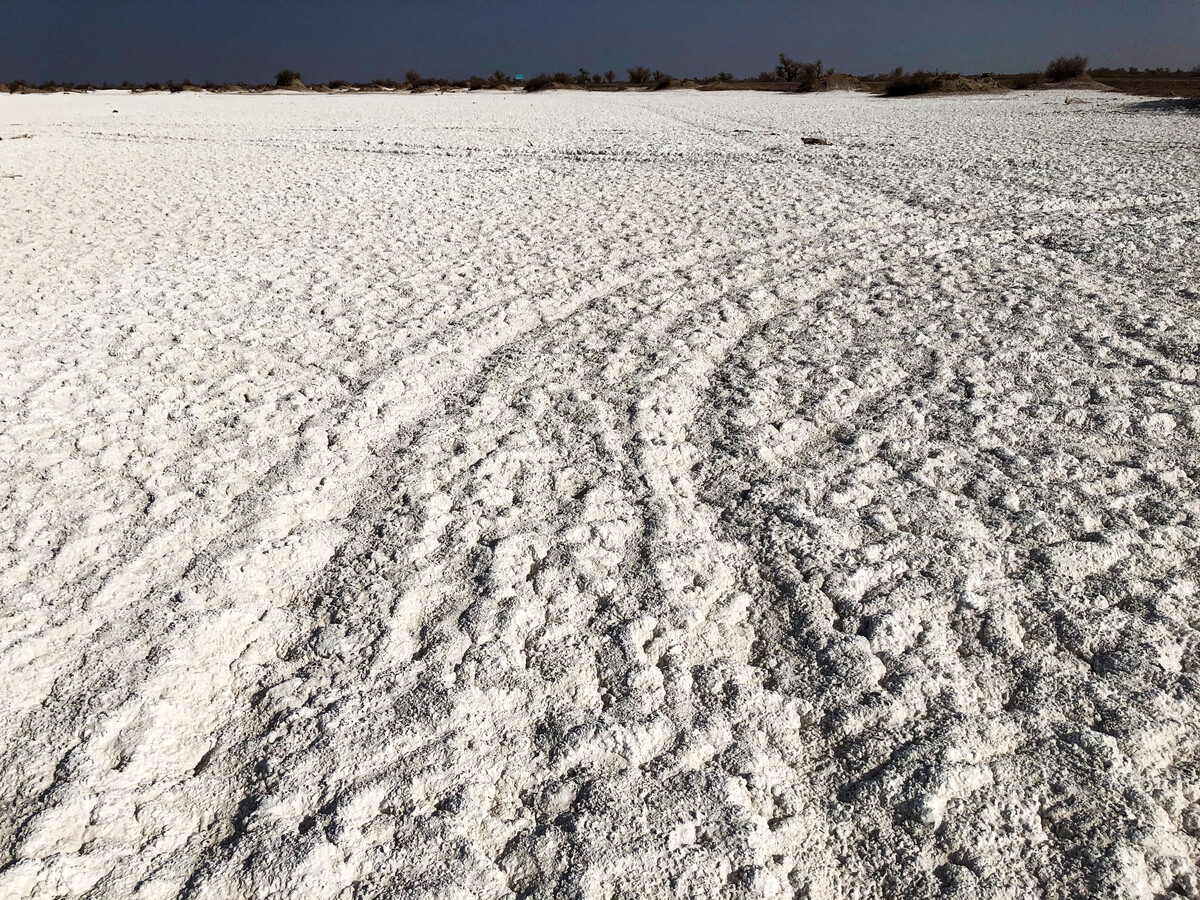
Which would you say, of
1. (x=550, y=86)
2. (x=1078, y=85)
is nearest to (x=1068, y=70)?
(x=1078, y=85)

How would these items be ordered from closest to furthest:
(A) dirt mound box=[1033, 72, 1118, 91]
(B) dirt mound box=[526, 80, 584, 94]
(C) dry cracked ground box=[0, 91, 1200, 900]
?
1. (C) dry cracked ground box=[0, 91, 1200, 900]
2. (A) dirt mound box=[1033, 72, 1118, 91]
3. (B) dirt mound box=[526, 80, 584, 94]

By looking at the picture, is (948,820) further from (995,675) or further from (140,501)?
(140,501)

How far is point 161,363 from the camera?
106 inches

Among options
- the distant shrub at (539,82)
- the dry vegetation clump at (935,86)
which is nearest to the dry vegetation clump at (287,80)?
the distant shrub at (539,82)

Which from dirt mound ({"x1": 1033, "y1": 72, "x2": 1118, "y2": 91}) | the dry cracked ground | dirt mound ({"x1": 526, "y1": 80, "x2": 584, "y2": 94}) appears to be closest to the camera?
the dry cracked ground

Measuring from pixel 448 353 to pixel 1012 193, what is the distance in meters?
3.96

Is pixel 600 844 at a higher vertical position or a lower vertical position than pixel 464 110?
higher

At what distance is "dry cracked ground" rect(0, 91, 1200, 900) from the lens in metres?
1.16

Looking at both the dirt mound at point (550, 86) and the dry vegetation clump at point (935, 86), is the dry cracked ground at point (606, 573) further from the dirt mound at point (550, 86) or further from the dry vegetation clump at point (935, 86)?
the dirt mound at point (550, 86)

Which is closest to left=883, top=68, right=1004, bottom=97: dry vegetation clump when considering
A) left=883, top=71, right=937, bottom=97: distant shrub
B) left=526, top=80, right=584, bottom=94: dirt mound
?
left=883, top=71, right=937, bottom=97: distant shrub

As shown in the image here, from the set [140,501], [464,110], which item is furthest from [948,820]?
[464,110]

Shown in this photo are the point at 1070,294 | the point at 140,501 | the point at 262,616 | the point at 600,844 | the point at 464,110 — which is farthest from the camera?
the point at 464,110

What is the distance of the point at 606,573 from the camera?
1.73 m

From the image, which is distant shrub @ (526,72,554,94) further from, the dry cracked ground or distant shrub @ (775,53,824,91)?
the dry cracked ground
